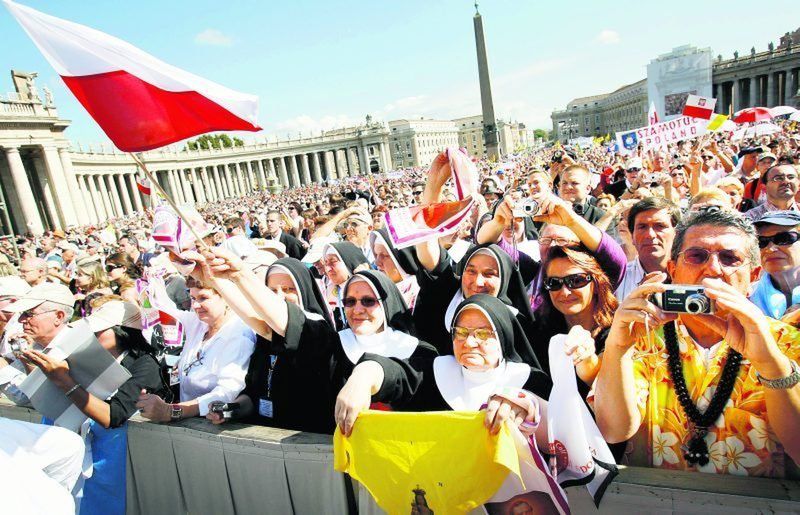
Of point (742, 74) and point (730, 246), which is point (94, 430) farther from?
point (742, 74)

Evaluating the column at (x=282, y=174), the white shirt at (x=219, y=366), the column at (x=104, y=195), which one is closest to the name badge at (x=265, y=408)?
the white shirt at (x=219, y=366)

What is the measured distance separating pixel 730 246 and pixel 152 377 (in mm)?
3244

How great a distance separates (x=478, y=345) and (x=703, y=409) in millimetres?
917

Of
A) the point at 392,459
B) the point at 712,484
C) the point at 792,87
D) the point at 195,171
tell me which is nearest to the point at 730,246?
the point at 712,484

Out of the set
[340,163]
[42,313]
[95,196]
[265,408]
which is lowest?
[265,408]

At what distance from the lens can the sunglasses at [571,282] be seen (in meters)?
2.70

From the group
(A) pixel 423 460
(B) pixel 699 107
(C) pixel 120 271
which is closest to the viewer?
(A) pixel 423 460

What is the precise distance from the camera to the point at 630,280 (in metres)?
3.41

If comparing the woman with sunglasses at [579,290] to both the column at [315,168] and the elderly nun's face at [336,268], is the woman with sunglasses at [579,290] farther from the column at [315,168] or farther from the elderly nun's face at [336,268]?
the column at [315,168]

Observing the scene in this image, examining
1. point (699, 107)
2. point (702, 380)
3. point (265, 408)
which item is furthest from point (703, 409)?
point (699, 107)

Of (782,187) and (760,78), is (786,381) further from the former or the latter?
(760,78)

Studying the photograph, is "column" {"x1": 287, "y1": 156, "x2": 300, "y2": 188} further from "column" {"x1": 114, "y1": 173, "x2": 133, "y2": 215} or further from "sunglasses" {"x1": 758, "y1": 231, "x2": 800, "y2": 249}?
"sunglasses" {"x1": 758, "y1": 231, "x2": 800, "y2": 249}

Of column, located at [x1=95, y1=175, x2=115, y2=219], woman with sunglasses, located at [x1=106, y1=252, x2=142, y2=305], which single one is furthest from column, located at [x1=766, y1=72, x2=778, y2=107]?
column, located at [x1=95, y1=175, x2=115, y2=219]

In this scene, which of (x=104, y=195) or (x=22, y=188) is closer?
(x=22, y=188)
